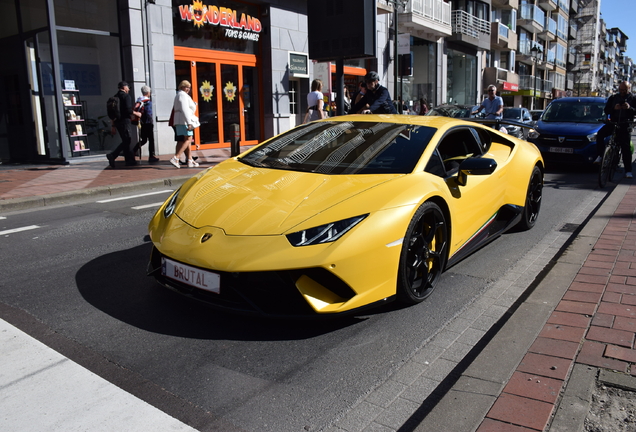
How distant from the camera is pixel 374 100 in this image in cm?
948

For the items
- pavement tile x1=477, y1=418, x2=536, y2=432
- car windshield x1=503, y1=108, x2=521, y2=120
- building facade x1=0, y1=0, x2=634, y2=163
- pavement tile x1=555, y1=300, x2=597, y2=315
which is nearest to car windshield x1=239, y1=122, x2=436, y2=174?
pavement tile x1=555, y1=300, x2=597, y2=315

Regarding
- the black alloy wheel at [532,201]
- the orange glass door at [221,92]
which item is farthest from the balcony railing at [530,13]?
the black alloy wheel at [532,201]

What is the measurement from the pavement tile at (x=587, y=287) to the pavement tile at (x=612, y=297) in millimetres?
62

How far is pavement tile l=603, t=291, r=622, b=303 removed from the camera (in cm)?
360

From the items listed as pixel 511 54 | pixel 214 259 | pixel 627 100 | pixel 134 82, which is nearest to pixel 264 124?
pixel 134 82

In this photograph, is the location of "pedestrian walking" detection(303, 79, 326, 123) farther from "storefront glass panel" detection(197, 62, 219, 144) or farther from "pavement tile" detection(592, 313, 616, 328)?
"pavement tile" detection(592, 313, 616, 328)

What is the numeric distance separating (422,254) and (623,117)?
7.82 metres

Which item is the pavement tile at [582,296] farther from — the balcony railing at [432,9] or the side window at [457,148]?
the balcony railing at [432,9]

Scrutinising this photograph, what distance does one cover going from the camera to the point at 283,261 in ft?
9.70

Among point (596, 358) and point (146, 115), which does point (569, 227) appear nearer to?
point (596, 358)

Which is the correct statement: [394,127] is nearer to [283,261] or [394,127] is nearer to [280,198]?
[280,198]

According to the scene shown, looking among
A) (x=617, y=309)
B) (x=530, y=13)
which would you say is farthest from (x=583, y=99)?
(x=530, y=13)

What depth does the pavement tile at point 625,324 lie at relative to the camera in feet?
10.3

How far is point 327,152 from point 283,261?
4.89 feet
